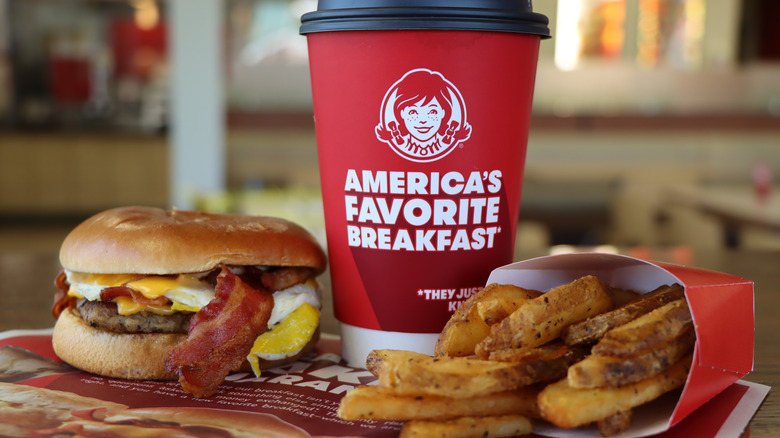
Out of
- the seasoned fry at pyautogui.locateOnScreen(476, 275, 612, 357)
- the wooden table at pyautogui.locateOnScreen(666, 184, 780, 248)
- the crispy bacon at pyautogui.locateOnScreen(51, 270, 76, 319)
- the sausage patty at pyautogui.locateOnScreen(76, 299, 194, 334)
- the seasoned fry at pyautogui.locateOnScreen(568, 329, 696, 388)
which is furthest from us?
the wooden table at pyautogui.locateOnScreen(666, 184, 780, 248)

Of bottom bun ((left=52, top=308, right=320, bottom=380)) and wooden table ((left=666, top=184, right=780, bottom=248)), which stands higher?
bottom bun ((left=52, top=308, right=320, bottom=380))

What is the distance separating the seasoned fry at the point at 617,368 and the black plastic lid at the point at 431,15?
1.74 ft

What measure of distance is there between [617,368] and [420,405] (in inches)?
8.6

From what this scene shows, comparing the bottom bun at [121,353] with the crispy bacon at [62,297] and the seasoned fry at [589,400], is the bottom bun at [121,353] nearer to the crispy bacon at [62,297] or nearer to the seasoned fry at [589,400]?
the crispy bacon at [62,297]

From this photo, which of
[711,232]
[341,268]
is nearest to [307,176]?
[711,232]

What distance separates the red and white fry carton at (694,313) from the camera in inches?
34.2

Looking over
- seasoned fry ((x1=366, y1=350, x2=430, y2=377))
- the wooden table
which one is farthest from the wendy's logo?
the wooden table

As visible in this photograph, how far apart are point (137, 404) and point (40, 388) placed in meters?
0.17

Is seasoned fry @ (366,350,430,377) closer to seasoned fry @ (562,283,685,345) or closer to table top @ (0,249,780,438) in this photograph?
seasoned fry @ (562,283,685,345)

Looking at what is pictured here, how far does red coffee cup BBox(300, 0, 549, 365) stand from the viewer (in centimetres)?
107

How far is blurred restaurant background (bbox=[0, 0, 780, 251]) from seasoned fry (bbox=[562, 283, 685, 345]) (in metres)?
3.19

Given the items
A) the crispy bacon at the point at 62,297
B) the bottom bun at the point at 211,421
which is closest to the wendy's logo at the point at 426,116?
the bottom bun at the point at 211,421

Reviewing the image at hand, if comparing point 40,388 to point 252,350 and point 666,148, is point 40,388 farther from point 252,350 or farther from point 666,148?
point 666,148

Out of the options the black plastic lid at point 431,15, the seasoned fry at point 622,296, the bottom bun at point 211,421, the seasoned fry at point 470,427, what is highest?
the black plastic lid at point 431,15
